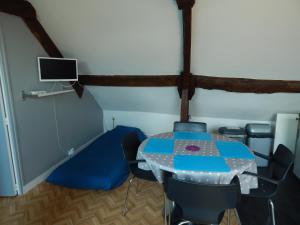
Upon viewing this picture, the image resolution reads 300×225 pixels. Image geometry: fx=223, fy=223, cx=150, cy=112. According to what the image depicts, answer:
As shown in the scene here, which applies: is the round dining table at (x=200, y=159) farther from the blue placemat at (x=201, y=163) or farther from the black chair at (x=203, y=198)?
the black chair at (x=203, y=198)

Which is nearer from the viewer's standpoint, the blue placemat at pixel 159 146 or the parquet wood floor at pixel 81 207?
the blue placemat at pixel 159 146

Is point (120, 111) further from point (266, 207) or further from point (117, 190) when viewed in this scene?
point (266, 207)

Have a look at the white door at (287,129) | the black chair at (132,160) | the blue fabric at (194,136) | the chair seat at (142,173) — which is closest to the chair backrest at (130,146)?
the black chair at (132,160)

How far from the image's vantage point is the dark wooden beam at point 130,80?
10.9 ft

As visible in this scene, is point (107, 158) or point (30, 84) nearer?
point (30, 84)

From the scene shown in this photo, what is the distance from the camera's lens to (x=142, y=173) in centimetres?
232

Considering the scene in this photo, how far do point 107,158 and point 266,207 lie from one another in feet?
7.22

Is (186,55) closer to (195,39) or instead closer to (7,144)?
(195,39)

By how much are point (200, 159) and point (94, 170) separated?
5.69ft

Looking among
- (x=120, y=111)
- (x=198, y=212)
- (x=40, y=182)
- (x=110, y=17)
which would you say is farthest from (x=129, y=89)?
(x=198, y=212)

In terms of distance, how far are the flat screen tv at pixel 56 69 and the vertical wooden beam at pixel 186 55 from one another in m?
1.53

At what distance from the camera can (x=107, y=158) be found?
3.43 meters

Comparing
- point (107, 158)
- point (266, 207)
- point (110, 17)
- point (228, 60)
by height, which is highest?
point (110, 17)

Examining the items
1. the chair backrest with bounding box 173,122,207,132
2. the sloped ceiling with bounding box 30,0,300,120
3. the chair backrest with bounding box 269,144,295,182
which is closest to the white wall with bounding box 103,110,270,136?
the sloped ceiling with bounding box 30,0,300,120
